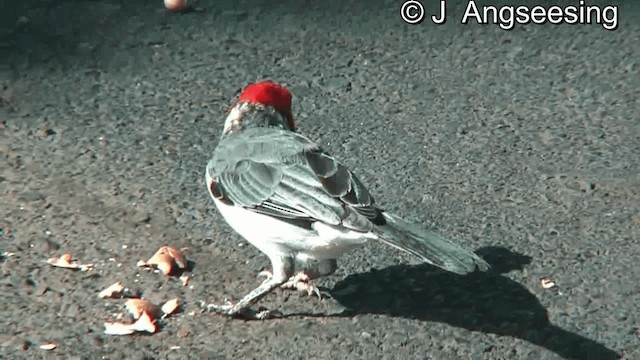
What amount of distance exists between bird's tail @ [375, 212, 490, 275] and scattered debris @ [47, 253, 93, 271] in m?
1.53

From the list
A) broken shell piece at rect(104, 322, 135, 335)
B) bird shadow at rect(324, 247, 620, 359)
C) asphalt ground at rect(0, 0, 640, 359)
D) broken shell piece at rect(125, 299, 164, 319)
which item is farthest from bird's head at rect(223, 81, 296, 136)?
broken shell piece at rect(104, 322, 135, 335)

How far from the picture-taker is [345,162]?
667cm

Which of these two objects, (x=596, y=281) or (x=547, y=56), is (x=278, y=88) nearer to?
(x=596, y=281)

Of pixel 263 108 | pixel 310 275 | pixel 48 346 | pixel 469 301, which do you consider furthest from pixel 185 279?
pixel 469 301

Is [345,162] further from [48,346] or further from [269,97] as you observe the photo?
[48,346]

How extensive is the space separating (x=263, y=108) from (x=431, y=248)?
1235 mm

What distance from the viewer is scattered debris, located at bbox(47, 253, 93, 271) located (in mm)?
5699

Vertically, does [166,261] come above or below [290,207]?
below

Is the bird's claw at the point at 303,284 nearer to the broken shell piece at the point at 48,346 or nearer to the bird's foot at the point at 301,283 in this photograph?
the bird's foot at the point at 301,283

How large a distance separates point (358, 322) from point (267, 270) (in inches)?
23.1

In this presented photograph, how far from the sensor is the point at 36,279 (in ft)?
18.4

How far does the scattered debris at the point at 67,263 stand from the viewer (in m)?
5.70

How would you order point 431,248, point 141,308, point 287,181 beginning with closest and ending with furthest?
point 431,248, point 287,181, point 141,308

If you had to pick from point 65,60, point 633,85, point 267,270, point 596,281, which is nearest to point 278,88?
point 267,270
